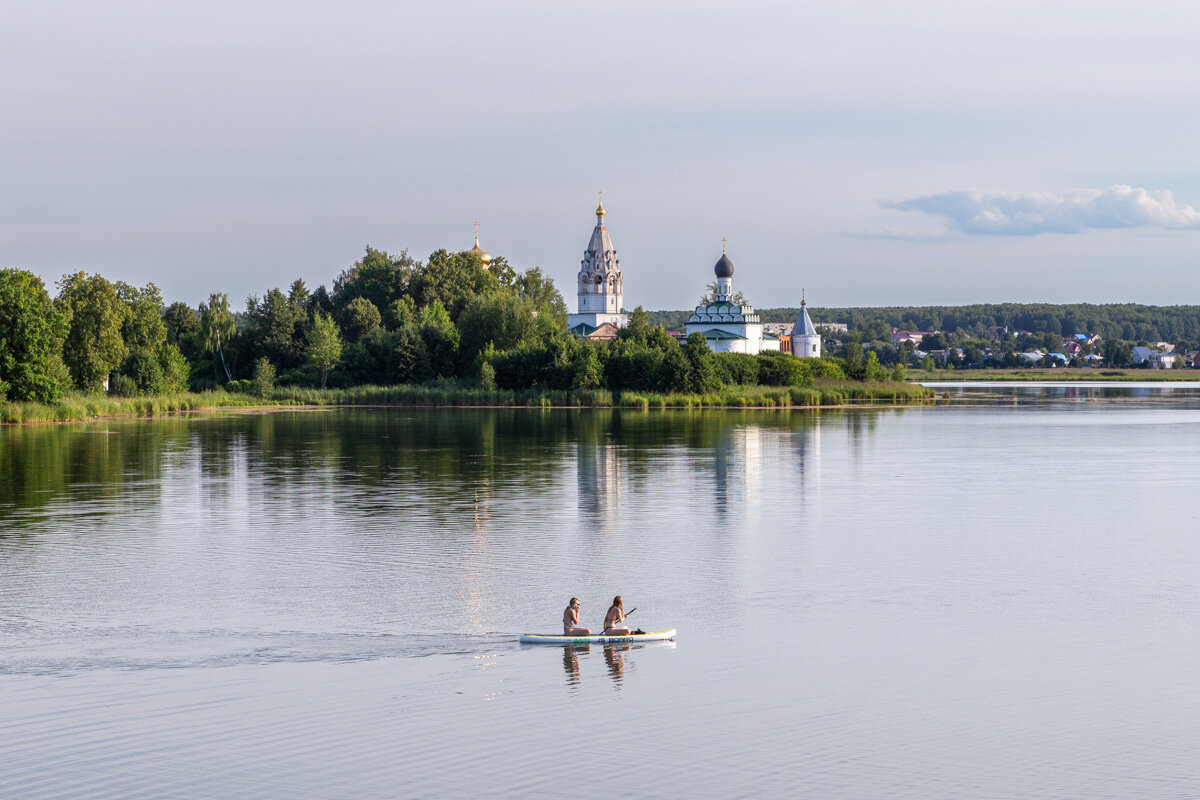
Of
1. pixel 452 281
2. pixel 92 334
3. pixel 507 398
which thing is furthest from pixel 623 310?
pixel 92 334

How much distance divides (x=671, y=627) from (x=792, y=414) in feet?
202

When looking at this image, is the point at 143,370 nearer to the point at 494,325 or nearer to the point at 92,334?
the point at 92,334

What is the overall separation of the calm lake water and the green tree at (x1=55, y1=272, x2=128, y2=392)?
3826 centimetres

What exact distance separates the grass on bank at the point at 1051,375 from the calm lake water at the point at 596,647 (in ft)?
472

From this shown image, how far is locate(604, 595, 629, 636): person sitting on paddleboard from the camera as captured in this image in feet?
52.7

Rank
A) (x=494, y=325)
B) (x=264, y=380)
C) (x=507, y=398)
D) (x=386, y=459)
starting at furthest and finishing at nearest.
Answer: (x=494, y=325), (x=264, y=380), (x=507, y=398), (x=386, y=459)

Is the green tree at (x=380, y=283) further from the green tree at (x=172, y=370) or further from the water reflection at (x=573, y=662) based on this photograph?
the water reflection at (x=573, y=662)

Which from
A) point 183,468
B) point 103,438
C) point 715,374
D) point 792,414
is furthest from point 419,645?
point 715,374

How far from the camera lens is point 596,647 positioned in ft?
52.3

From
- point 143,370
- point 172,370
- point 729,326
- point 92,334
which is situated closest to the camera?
point 92,334

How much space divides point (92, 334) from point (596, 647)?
63105 millimetres

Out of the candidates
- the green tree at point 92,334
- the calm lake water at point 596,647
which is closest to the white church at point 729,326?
the green tree at point 92,334

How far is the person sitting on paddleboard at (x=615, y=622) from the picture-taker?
1606 cm

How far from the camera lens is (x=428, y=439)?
52.8 meters
